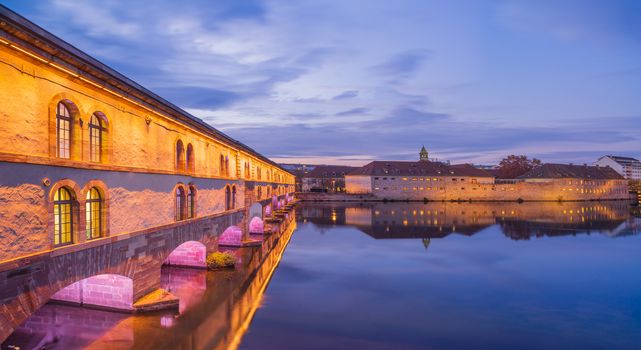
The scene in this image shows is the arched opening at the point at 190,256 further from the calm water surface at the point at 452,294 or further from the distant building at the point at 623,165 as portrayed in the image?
the distant building at the point at 623,165

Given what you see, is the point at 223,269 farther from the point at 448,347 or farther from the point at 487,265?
the point at 487,265

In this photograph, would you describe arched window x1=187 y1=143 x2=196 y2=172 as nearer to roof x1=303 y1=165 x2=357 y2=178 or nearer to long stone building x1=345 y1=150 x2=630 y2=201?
long stone building x1=345 y1=150 x2=630 y2=201

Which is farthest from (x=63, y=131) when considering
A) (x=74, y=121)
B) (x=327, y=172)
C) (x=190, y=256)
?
(x=327, y=172)

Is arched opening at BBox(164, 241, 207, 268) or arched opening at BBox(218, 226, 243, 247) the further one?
arched opening at BBox(218, 226, 243, 247)

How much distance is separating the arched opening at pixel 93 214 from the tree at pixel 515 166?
4695 inches

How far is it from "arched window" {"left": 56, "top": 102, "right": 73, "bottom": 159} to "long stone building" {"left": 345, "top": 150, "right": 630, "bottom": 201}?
263 ft

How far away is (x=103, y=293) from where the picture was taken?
12.7 m

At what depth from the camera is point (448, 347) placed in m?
11.4

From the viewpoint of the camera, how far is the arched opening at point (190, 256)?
19.6m

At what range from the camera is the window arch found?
10.4m

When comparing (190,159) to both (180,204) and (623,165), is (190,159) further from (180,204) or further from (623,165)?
(623,165)

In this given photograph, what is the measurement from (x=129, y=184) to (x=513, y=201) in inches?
3721

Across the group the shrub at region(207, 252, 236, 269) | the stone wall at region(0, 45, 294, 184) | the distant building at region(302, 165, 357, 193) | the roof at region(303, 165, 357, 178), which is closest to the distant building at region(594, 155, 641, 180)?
the roof at region(303, 165, 357, 178)

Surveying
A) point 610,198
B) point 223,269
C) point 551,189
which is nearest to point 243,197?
point 223,269
